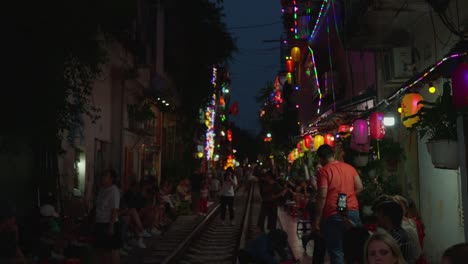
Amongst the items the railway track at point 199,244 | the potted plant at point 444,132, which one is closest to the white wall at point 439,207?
the potted plant at point 444,132

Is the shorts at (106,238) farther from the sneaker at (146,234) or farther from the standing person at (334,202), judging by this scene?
the sneaker at (146,234)

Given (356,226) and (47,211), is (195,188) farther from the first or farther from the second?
(356,226)

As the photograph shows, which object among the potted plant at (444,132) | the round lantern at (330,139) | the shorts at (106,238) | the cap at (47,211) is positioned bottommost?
the shorts at (106,238)

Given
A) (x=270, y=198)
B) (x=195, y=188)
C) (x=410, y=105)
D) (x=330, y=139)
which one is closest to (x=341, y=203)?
(x=410, y=105)

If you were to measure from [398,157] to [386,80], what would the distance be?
→ 78.0 inches

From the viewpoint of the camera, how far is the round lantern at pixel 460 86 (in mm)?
6043

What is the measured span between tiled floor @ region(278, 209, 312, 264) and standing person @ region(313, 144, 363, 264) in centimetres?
441

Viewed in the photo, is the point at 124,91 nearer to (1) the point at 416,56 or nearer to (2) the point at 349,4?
(2) the point at 349,4

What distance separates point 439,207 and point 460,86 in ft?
16.1

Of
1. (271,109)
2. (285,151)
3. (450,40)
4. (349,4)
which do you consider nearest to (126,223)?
(349,4)

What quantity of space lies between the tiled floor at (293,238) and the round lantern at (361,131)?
2791 mm

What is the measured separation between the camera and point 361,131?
12117 millimetres

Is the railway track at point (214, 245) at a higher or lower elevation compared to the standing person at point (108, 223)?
lower

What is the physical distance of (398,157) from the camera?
1200 centimetres
